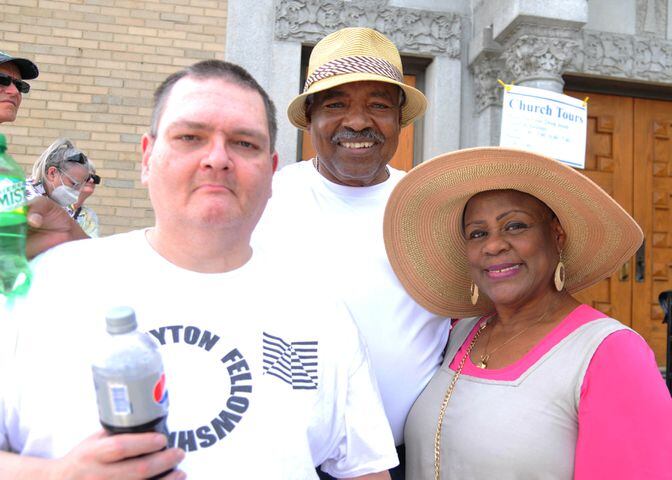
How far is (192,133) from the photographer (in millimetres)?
1546

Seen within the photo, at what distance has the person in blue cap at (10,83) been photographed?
357cm

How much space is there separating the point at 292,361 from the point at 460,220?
3.86 feet

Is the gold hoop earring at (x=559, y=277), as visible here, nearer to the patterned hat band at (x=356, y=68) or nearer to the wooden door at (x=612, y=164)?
the patterned hat band at (x=356, y=68)

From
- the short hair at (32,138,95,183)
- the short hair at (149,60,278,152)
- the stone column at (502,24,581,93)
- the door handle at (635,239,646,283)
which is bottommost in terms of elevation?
the door handle at (635,239,646,283)

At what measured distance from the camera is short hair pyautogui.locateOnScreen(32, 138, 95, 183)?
4246mm

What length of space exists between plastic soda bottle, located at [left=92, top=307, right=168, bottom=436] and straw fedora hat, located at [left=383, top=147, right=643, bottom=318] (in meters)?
1.40

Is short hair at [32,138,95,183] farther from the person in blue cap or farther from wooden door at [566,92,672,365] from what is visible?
wooden door at [566,92,672,365]

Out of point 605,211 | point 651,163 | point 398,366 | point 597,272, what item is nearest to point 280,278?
point 398,366

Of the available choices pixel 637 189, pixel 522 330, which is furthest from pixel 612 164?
pixel 522 330

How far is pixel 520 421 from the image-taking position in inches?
73.7

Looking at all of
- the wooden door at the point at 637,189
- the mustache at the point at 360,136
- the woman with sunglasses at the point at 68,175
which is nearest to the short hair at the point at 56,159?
the woman with sunglasses at the point at 68,175

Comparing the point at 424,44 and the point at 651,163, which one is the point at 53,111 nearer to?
the point at 424,44

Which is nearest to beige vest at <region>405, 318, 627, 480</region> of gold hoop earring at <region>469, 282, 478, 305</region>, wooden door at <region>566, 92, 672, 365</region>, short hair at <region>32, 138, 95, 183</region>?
gold hoop earring at <region>469, 282, 478, 305</region>

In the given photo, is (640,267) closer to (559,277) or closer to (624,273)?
(624,273)
